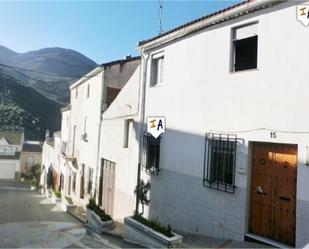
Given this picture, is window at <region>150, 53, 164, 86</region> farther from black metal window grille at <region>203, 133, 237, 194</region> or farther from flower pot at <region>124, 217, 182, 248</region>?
flower pot at <region>124, 217, 182, 248</region>

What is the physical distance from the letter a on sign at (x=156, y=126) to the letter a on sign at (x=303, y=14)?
5.88 meters

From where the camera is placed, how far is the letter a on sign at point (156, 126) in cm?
1233

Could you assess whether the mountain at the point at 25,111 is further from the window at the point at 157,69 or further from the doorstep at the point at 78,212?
the window at the point at 157,69

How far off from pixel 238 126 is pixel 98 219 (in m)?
7.02

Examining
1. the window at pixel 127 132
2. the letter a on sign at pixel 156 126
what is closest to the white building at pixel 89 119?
the window at pixel 127 132

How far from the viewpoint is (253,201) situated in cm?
862

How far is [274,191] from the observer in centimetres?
820

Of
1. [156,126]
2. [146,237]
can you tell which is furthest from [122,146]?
[146,237]

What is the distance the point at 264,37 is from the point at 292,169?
10.6ft

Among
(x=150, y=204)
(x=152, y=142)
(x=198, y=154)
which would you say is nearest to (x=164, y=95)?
(x=152, y=142)

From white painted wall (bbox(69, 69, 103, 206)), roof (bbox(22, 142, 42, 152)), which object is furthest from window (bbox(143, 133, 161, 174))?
roof (bbox(22, 142, 42, 152))

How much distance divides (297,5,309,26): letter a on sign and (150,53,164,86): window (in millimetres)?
5962

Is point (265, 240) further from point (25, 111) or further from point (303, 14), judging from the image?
point (25, 111)

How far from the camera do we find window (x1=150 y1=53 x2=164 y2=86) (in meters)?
12.9
